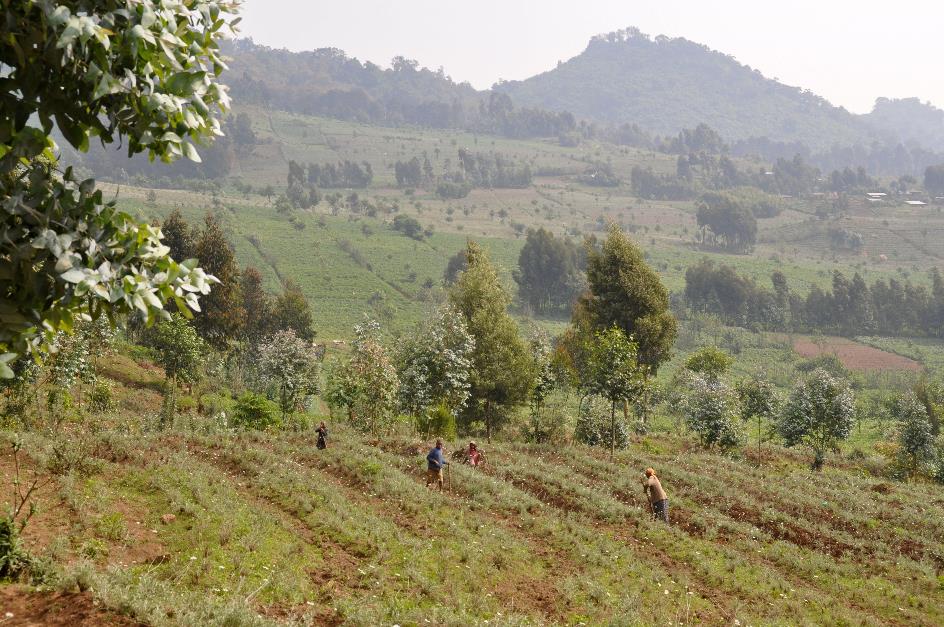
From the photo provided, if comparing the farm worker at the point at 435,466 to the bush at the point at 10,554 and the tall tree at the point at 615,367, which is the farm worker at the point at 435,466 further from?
the bush at the point at 10,554

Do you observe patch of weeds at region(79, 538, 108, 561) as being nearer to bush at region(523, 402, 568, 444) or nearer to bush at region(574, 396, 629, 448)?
bush at region(574, 396, 629, 448)

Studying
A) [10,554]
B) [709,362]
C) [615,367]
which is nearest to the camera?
[10,554]

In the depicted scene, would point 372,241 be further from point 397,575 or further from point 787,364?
point 397,575

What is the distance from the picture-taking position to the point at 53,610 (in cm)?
671

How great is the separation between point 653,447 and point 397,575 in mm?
31244

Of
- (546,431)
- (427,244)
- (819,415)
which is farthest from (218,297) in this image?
(427,244)

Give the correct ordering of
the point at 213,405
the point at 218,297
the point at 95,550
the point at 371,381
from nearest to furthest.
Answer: the point at 95,550 < the point at 371,381 < the point at 213,405 < the point at 218,297

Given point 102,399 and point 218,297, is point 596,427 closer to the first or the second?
point 102,399

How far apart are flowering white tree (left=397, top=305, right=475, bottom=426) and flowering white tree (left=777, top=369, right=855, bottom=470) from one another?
2280cm

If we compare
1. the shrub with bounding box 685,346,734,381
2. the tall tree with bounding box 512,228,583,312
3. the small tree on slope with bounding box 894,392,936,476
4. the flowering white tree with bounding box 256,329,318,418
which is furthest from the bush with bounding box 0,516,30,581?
the tall tree with bounding box 512,228,583,312

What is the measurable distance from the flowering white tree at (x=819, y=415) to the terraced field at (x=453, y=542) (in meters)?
16.8

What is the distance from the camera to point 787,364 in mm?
93500

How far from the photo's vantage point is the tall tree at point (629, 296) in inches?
1612

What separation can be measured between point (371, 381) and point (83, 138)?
2728 cm
